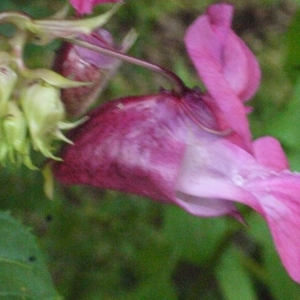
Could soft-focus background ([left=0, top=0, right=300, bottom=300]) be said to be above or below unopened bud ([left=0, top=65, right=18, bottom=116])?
below

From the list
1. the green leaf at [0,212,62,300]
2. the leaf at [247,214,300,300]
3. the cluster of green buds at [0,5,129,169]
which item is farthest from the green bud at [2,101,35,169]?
the leaf at [247,214,300,300]

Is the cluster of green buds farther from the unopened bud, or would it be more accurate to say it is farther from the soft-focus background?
the soft-focus background

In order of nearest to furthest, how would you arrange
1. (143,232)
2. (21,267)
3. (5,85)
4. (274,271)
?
(5,85), (21,267), (274,271), (143,232)

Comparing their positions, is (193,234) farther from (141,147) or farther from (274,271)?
(141,147)

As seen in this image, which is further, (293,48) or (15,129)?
(293,48)

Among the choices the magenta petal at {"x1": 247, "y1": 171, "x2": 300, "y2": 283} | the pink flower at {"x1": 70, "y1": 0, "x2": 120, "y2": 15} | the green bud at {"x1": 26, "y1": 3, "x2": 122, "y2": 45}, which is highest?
the pink flower at {"x1": 70, "y1": 0, "x2": 120, "y2": 15}

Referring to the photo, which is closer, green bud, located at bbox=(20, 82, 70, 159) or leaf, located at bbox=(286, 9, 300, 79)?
green bud, located at bbox=(20, 82, 70, 159)

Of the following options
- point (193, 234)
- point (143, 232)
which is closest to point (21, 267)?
point (193, 234)
